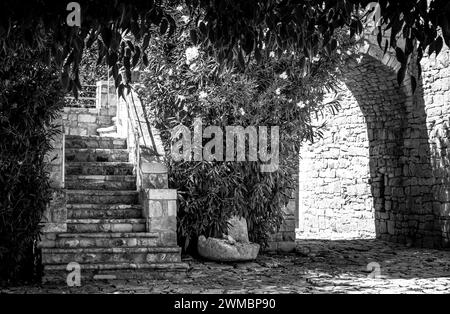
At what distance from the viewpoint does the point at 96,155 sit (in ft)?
33.3

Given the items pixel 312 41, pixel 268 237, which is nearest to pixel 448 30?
pixel 312 41

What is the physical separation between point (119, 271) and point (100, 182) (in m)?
1.87

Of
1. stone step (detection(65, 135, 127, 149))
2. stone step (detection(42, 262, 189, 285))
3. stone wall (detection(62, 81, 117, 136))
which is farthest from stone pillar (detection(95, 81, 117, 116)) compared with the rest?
stone step (detection(42, 262, 189, 285))

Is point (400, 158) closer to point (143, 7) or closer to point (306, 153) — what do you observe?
point (306, 153)

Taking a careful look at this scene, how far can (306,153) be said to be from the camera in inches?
606

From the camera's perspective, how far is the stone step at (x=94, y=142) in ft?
34.2

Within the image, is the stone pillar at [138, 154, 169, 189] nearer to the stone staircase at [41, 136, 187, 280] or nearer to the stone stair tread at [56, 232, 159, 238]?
the stone staircase at [41, 136, 187, 280]

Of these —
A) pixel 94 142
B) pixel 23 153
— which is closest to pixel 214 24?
pixel 23 153

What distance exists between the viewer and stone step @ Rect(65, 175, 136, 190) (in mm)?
9227

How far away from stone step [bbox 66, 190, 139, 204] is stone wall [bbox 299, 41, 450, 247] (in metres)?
4.13

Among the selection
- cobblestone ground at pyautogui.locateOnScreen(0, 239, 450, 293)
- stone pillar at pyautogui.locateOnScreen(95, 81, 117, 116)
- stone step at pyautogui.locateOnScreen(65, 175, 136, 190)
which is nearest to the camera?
cobblestone ground at pyautogui.locateOnScreen(0, 239, 450, 293)

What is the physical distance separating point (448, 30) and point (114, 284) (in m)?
4.90

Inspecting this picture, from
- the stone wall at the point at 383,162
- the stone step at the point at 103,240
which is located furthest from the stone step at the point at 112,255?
the stone wall at the point at 383,162

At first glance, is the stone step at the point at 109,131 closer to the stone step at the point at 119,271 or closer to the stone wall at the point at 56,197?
the stone wall at the point at 56,197
